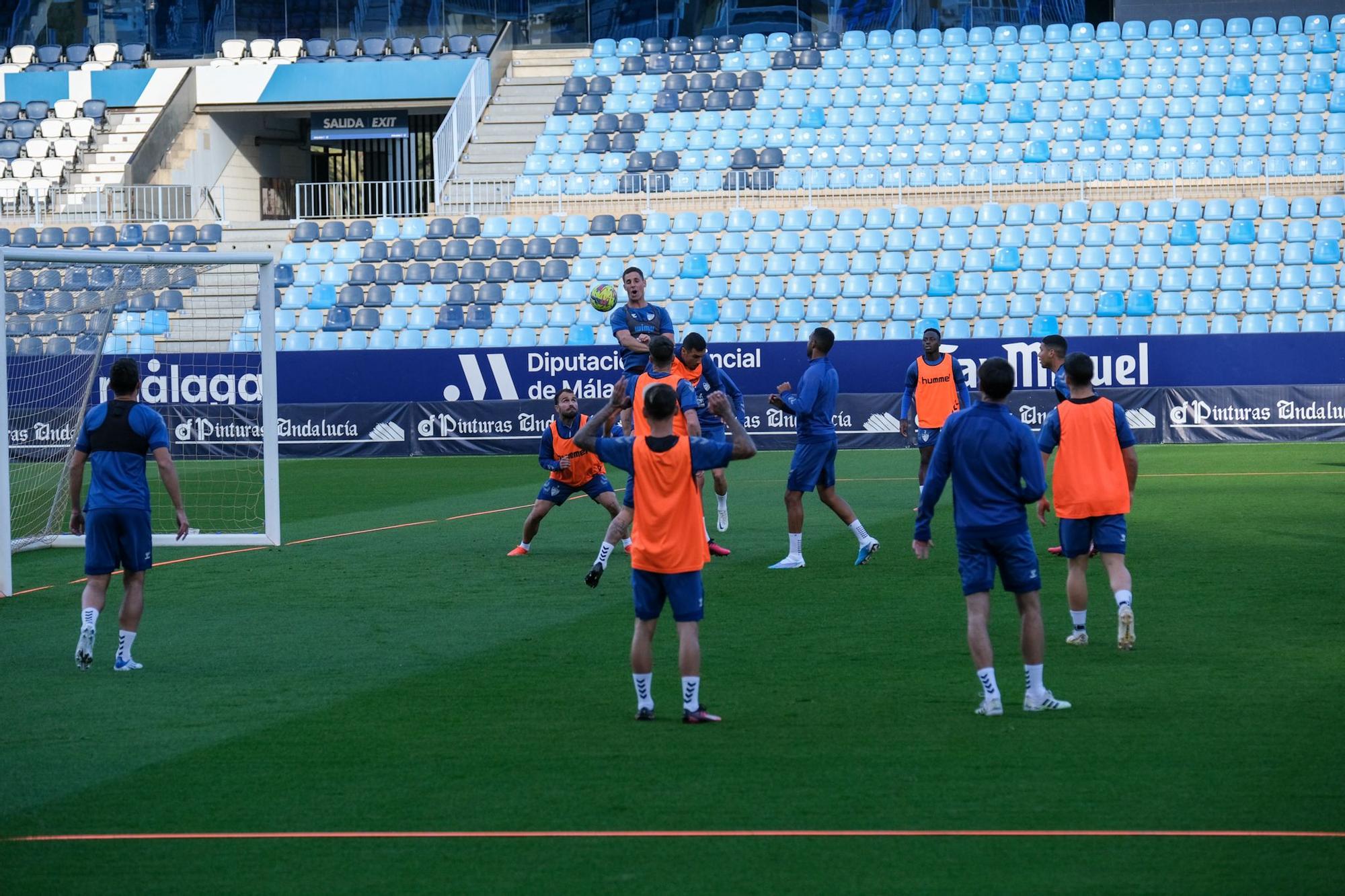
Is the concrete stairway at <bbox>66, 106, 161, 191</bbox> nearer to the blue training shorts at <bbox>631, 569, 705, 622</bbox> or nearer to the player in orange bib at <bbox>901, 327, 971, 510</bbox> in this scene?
the player in orange bib at <bbox>901, 327, 971, 510</bbox>

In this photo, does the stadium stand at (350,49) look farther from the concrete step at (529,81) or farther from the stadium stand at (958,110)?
the stadium stand at (958,110)

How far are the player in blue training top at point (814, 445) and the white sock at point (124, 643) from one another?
18.7ft

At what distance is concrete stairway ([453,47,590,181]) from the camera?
37844 mm

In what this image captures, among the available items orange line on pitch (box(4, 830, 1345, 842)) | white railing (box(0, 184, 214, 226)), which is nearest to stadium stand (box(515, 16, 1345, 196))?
white railing (box(0, 184, 214, 226))

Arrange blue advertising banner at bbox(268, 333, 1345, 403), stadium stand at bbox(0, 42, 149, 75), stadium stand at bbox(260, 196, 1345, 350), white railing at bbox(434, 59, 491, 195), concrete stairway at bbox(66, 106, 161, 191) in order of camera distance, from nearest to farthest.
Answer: blue advertising banner at bbox(268, 333, 1345, 403) → stadium stand at bbox(260, 196, 1345, 350) → white railing at bbox(434, 59, 491, 195) → concrete stairway at bbox(66, 106, 161, 191) → stadium stand at bbox(0, 42, 149, 75)

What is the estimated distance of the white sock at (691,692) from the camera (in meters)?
7.96

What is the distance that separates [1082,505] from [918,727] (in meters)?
2.48

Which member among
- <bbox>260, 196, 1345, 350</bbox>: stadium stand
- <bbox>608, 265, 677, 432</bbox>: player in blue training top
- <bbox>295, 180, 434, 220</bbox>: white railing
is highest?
<bbox>295, 180, 434, 220</bbox>: white railing

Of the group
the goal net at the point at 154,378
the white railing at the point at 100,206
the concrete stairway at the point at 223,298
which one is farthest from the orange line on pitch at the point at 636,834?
the white railing at the point at 100,206

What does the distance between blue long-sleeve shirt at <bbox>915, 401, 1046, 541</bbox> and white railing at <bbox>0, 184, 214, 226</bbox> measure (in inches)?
1260

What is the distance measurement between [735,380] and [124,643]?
20256mm

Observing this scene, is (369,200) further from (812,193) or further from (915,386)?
(915,386)

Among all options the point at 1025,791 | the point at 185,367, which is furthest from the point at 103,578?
the point at 185,367

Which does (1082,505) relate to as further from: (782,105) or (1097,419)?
(782,105)
